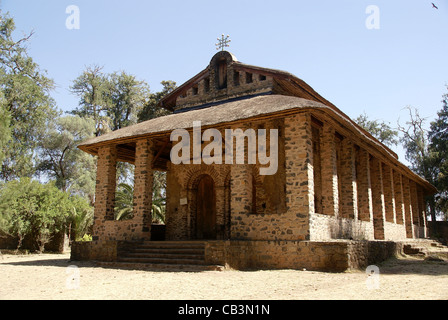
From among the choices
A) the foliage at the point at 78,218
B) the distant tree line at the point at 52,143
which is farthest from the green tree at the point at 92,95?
the foliage at the point at 78,218

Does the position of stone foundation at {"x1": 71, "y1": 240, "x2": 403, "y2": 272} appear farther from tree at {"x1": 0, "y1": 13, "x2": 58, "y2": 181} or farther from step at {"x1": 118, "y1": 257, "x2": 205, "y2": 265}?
tree at {"x1": 0, "y1": 13, "x2": 58, "y2": 181}

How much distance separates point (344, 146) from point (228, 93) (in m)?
4.92

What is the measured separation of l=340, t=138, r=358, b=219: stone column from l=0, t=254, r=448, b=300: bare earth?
11.1 ft

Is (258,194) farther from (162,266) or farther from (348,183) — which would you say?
(162,266)

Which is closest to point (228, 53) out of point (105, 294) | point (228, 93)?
point (228, 93)

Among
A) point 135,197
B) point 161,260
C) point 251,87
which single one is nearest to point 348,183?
point 251,87

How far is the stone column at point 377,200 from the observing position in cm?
1563

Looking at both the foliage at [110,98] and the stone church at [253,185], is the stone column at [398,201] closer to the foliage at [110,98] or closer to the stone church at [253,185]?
the stone church at [253,185]

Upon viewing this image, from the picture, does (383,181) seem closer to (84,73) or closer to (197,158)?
(197,158)

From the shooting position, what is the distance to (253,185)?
45.5ft

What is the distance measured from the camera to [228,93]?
15.2m

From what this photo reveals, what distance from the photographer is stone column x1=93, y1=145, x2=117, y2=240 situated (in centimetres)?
1351

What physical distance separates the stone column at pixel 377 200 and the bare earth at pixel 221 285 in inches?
220

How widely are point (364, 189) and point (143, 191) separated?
335 inches
